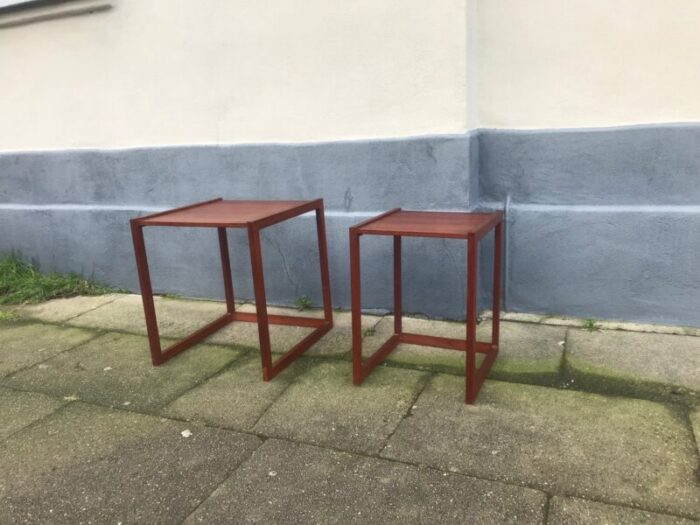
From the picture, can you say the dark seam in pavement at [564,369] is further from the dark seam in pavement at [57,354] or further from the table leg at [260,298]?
the dark seam in pavement at [57,354]

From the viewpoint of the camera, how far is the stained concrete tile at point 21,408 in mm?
2672

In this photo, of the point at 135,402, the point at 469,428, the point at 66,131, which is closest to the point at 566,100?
the point at 469,428

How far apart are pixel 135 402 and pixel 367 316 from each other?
4.90 feet

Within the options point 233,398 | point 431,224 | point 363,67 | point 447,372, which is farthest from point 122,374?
point 363,67

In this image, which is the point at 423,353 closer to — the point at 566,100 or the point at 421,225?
the point at 421,225

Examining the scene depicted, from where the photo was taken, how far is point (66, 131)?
4.39 m

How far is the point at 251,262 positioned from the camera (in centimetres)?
287

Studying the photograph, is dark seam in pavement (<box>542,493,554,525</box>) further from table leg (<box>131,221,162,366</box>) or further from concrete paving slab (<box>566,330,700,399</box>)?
table leg (<box>131,221,162,366</box>)

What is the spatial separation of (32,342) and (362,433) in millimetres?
2438

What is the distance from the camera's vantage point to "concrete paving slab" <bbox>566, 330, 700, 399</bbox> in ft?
8.61

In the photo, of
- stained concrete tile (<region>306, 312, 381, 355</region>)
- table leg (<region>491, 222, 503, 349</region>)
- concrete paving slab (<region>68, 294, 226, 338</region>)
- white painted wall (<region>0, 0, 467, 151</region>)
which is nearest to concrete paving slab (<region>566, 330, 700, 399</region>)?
table leg (<region>491, 222, 503, 349</region>)

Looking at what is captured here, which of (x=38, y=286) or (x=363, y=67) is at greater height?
(x=363, y=67)

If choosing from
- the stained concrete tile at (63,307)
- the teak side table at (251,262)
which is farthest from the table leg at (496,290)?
the stained concrete tile at (63,307)

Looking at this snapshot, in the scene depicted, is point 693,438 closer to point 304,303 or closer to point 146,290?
point 304,303
